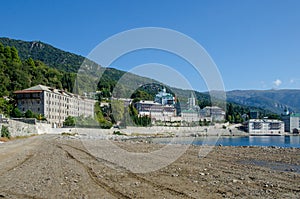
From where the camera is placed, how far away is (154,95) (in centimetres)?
12094

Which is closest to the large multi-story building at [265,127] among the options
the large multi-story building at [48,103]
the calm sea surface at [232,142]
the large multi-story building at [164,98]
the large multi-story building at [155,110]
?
the large multi-story building at [155,110]

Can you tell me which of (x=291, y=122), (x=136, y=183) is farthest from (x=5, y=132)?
(x=291, y=122)

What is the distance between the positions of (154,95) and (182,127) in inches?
914

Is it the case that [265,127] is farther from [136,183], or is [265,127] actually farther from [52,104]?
[136,183]

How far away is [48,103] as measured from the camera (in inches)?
3310

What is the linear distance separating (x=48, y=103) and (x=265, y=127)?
11352cm

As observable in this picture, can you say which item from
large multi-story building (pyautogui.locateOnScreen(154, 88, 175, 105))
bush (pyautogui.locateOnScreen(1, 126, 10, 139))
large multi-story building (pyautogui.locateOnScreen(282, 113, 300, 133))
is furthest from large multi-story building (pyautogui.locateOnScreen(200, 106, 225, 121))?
bush (pyautogui.locateOnScreen(1, 126, 10, 139))

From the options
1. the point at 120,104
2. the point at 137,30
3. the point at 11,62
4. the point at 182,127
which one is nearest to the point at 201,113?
the point at 182,127

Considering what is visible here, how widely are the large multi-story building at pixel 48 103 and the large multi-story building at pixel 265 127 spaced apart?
3398 inches

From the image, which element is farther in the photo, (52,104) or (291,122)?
(291,122)

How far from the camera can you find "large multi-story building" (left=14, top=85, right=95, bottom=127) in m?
82.3

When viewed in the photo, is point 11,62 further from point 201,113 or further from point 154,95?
point 201,113

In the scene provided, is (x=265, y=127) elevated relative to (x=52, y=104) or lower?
lower

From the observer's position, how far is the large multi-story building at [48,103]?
8231 cm
